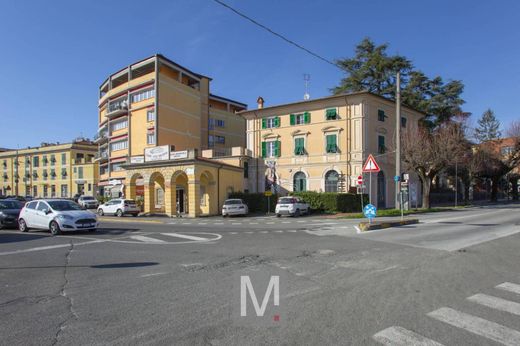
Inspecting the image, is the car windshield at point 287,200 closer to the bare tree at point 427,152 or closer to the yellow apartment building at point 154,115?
the bare tree at point 427,152

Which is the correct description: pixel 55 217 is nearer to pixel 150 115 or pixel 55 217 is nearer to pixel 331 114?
pixel 331 114

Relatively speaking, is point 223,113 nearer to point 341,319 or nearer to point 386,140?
point 386,140

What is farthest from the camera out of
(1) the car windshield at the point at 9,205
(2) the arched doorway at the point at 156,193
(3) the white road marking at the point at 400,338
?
(2) the arched doorway at the point at 156,193

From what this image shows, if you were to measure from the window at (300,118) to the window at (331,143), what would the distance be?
9.68ft

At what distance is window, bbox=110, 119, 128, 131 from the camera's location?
171 ft

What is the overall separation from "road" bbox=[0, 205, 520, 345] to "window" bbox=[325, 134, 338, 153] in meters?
26.0

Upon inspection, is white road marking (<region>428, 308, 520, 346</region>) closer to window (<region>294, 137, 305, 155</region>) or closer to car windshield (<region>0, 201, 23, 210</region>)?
car windshield (<region>0, 201, 23, 210</region>)

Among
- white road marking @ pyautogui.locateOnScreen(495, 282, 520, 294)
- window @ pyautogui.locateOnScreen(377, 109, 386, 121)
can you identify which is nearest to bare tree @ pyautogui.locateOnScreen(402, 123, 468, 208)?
window @ pyautogui.locateOnScreen(377, 109, 386, 121)

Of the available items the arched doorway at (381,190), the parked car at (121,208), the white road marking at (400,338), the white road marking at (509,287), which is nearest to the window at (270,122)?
the arched doorway at (381,190)

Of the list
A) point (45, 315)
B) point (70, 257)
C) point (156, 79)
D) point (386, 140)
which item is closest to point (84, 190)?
point (156, 79)

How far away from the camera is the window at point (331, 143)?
121 ft

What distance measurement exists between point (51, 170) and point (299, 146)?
57066 millimetres

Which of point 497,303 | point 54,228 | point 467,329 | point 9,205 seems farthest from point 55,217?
point 497,303

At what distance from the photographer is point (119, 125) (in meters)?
53.6
